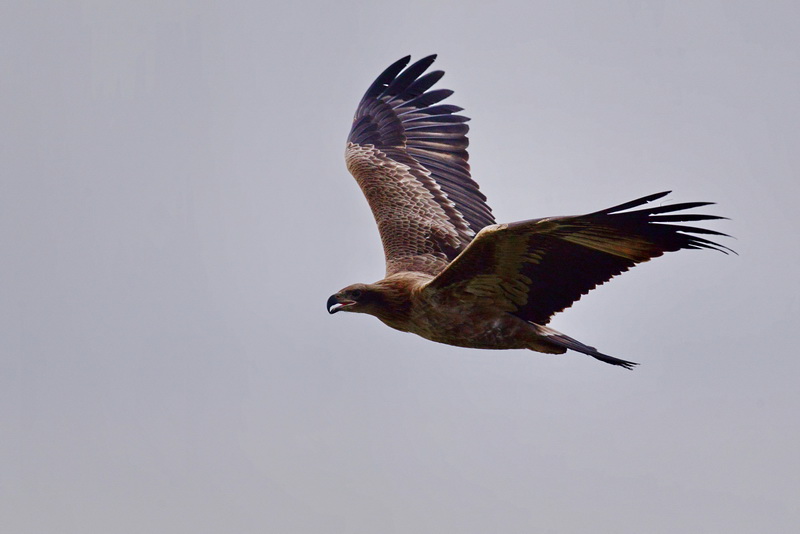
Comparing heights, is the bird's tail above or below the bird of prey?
below

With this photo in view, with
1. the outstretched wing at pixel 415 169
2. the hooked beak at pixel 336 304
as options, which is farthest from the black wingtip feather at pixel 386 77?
the hooked beak at pixel 336 304

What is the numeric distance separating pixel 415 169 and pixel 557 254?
4374 mm

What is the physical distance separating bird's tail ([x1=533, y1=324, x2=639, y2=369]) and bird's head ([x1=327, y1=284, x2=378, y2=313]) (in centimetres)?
149

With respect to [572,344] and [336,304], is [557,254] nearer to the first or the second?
[572,344]

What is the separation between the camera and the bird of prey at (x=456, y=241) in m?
9.23

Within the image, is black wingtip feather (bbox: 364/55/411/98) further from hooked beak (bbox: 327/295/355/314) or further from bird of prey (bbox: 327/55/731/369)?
hooked beak (bbox: 327/295/355/314)

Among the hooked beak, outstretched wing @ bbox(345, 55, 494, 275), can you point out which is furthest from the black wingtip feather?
the hooked beak

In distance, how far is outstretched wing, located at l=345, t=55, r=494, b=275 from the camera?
1250 centimetres

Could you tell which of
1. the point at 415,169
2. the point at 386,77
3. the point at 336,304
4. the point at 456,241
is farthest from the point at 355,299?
the point at 386,77

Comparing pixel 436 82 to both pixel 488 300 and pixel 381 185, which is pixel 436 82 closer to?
pixel 381 185

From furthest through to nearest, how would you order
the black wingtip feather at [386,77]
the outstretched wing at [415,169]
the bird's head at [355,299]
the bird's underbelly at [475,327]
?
the black wingtip feather at [386,77] < the outstretched wing at [415,169] < the bird's head at [355,299] < the bird's underbelly at [475,327]

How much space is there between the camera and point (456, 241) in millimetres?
12484

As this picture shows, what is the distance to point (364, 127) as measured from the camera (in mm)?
14961

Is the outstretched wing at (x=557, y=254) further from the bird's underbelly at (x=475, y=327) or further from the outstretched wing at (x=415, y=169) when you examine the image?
the outstretched wing at (x=415, y=169)
